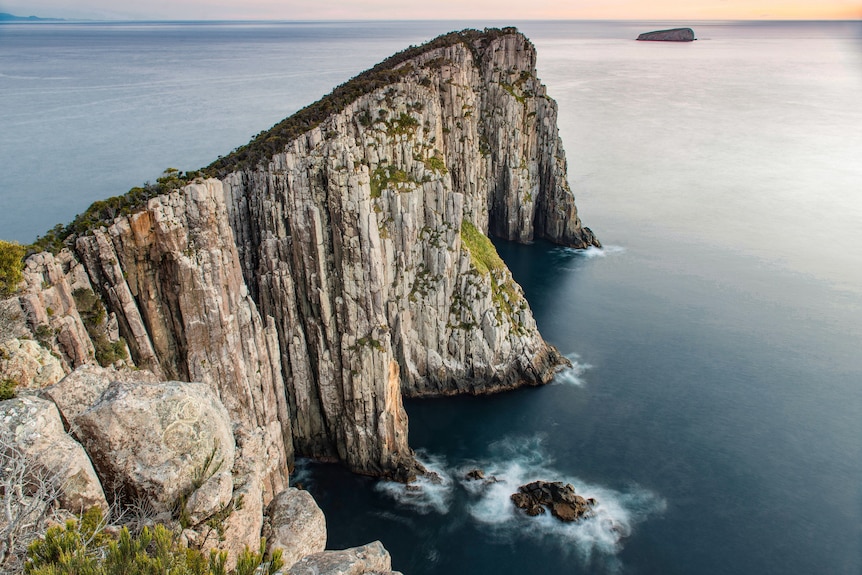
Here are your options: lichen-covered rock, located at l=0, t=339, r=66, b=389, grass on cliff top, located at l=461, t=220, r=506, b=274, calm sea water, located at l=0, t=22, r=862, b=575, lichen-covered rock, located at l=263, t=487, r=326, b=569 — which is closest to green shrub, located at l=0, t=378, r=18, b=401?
lichen-covered rock, located at l=0, t=339, r=66, b=389

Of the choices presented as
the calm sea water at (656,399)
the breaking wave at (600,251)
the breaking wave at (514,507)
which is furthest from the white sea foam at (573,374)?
the breaking wave at (600,251)

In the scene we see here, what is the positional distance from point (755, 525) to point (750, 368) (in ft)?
92.1

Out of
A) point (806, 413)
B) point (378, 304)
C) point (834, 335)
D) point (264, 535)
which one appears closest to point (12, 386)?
point (264, 535)

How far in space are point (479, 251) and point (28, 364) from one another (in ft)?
191

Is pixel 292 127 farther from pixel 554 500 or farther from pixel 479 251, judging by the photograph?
pixel 554 500

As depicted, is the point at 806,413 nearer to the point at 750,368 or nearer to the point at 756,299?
the point at 750,368

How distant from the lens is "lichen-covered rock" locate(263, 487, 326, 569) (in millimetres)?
26109

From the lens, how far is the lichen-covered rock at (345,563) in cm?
2267

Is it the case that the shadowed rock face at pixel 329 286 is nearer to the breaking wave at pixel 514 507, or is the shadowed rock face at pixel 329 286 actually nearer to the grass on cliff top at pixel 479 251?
the grass on cliff top at pixel 479 251

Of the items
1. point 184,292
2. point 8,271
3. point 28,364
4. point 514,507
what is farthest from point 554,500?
point 8,271

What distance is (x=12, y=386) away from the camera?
85.7 feet

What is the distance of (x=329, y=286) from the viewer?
189 feet

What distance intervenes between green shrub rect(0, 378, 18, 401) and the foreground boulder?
41.7 m

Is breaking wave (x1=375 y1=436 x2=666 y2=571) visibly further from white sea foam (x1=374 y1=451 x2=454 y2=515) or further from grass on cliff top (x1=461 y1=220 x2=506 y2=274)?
grass on cliff top (x1=461 y1=220 x2=506 y2=274)
